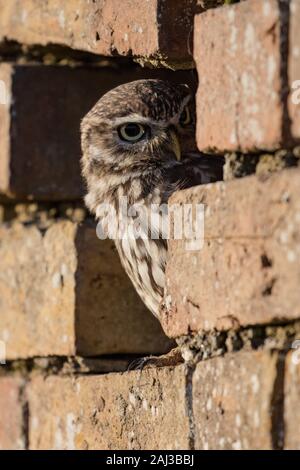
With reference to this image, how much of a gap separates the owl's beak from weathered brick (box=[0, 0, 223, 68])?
12.9 inches

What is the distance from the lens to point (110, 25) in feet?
7.62

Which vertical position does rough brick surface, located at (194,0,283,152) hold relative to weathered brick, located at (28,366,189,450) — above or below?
above

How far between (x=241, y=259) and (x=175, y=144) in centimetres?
99

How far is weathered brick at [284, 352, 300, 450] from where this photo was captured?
5.11 feet

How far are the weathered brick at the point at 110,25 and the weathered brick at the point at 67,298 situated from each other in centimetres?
36

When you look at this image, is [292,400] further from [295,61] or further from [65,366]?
[65,366]

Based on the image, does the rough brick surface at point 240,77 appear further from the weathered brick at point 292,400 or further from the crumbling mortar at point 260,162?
the weathered brick at point 292,400

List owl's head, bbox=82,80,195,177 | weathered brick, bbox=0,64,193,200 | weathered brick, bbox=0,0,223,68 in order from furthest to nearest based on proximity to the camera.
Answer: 1. owl's head, bbox=82,80,195,177
2. weathered brick, bbox=0,64,193,200
3. weathered brick, bbox=0,0,223,68

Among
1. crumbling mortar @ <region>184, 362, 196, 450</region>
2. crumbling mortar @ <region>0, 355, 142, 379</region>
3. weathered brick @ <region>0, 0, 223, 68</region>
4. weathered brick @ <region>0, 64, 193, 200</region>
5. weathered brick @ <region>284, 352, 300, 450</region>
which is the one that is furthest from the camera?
weathered brick @ <region>0, 64, 193, 200</region>

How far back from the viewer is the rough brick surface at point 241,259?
5.21 ft

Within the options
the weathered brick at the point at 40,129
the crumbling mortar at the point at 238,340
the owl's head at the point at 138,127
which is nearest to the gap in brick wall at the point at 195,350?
the crumbling mortar at the point at 238,340

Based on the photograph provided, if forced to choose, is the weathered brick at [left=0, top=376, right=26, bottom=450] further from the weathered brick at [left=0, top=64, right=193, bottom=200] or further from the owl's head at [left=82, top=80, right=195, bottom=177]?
the owl's head at [left=82, top=80, right=195, bottom=177]

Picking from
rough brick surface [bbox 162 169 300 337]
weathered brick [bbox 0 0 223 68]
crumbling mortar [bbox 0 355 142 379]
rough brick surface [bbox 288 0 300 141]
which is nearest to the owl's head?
weathered brick [bbox 0 0 223 68]

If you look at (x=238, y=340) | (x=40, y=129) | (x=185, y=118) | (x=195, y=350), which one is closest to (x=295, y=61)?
(x=238, y=340)
